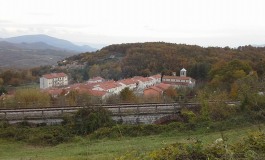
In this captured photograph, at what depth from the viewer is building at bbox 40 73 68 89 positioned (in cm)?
8895

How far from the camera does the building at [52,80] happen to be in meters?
88.9

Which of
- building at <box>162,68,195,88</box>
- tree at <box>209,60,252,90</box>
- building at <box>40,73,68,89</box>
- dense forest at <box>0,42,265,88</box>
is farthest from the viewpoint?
building at <box>40,73,68,89</box>

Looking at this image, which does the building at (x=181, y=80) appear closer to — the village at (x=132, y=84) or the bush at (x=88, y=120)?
the village at (x=132, y=84)

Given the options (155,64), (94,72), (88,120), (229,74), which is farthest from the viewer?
(94,72)

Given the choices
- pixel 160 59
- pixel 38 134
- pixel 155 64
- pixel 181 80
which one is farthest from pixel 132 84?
pixel 38 134

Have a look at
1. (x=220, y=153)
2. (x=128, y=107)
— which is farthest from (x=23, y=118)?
(x=220, y=153)

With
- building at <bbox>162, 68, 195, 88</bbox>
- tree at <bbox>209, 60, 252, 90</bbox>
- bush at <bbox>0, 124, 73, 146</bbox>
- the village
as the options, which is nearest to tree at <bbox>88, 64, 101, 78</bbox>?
the village

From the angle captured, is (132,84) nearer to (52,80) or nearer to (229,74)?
(52,80)

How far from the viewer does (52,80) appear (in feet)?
300

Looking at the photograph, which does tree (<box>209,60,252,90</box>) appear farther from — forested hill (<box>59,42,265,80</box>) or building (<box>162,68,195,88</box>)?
forested hill (<box>59,42,265,80</box>)

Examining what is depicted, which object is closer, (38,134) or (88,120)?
(38,134)

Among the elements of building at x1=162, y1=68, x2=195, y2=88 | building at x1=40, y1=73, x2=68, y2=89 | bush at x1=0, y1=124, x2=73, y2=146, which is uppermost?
bush at x1=0, y1=124, x2=73, y2=146

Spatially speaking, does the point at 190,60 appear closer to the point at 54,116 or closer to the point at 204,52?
the point at 204,52

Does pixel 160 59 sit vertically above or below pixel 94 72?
above
